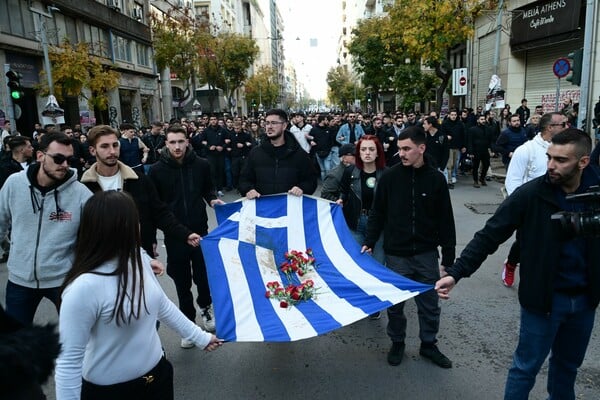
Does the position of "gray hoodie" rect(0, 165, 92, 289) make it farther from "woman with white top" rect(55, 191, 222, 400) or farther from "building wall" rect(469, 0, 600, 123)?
"building wall" rect(469, 0, 600, 123)

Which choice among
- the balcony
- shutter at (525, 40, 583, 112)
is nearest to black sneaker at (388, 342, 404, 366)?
shutter at (525, 40, 583, 112)

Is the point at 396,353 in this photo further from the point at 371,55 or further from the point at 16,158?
the point at 371,55

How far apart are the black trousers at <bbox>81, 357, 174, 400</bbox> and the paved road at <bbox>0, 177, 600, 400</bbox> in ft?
4.79

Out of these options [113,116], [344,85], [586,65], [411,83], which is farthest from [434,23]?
[344,85]

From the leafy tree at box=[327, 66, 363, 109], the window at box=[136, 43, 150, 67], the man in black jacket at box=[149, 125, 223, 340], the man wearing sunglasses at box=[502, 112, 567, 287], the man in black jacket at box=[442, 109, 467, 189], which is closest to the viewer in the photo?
the man in black jacket at box=[149, 125, 223, 340]

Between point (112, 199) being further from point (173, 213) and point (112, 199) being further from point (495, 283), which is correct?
point (495, 283)

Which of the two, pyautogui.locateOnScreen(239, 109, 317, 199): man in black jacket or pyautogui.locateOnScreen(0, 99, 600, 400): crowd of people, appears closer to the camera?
pyautogui.locateOnScreen(0, 99, 600, 400): crowd of people

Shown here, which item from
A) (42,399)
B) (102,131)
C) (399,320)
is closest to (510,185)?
(399,320)

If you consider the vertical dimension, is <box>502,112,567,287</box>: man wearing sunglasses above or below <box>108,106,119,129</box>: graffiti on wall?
below

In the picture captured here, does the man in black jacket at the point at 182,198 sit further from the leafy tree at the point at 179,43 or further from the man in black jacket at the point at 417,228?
the leafy tree at the point at 179,43

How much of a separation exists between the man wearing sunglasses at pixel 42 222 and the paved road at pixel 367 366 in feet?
3.44

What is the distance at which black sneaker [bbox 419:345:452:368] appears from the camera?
415 centimetres

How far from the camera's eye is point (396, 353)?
4.30m

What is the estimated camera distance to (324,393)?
380 centimetres
